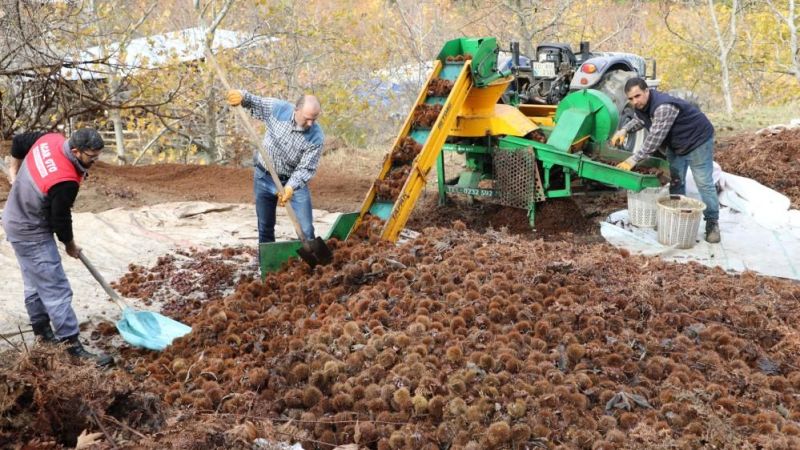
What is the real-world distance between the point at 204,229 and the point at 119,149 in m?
6.00

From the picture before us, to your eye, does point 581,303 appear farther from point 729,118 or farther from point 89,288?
point 729,118

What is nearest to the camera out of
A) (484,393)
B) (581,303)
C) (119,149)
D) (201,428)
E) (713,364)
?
(201,428)

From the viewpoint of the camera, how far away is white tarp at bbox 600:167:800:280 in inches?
227

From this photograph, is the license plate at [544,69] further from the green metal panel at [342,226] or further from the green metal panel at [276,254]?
the green metal panel at [276,254]

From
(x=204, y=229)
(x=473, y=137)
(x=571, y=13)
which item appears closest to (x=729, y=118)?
(x=571, y=13)

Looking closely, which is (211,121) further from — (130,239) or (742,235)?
(742,235)

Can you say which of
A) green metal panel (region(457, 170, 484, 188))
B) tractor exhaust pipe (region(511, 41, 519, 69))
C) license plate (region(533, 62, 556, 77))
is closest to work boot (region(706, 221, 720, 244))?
green metal panel (region(457, 170, 484, 188))

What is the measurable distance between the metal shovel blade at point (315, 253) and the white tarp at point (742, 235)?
8.95 ft

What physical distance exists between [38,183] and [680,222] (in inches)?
185

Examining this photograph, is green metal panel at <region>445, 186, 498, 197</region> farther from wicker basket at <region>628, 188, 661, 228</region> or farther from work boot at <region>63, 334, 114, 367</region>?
work boot at <region>63, 334, 114, 367</region>

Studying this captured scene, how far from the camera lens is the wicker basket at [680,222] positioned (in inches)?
230

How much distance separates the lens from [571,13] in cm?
1691

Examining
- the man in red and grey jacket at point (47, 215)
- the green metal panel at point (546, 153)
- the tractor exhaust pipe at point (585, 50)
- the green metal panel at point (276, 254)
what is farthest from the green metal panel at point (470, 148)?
the man in red and grey jacket at point (47, 215)

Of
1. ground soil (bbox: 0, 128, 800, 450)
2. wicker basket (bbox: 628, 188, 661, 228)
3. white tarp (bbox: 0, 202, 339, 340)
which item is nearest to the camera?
ground soil (bbox: 0, 128, 800, 450)
